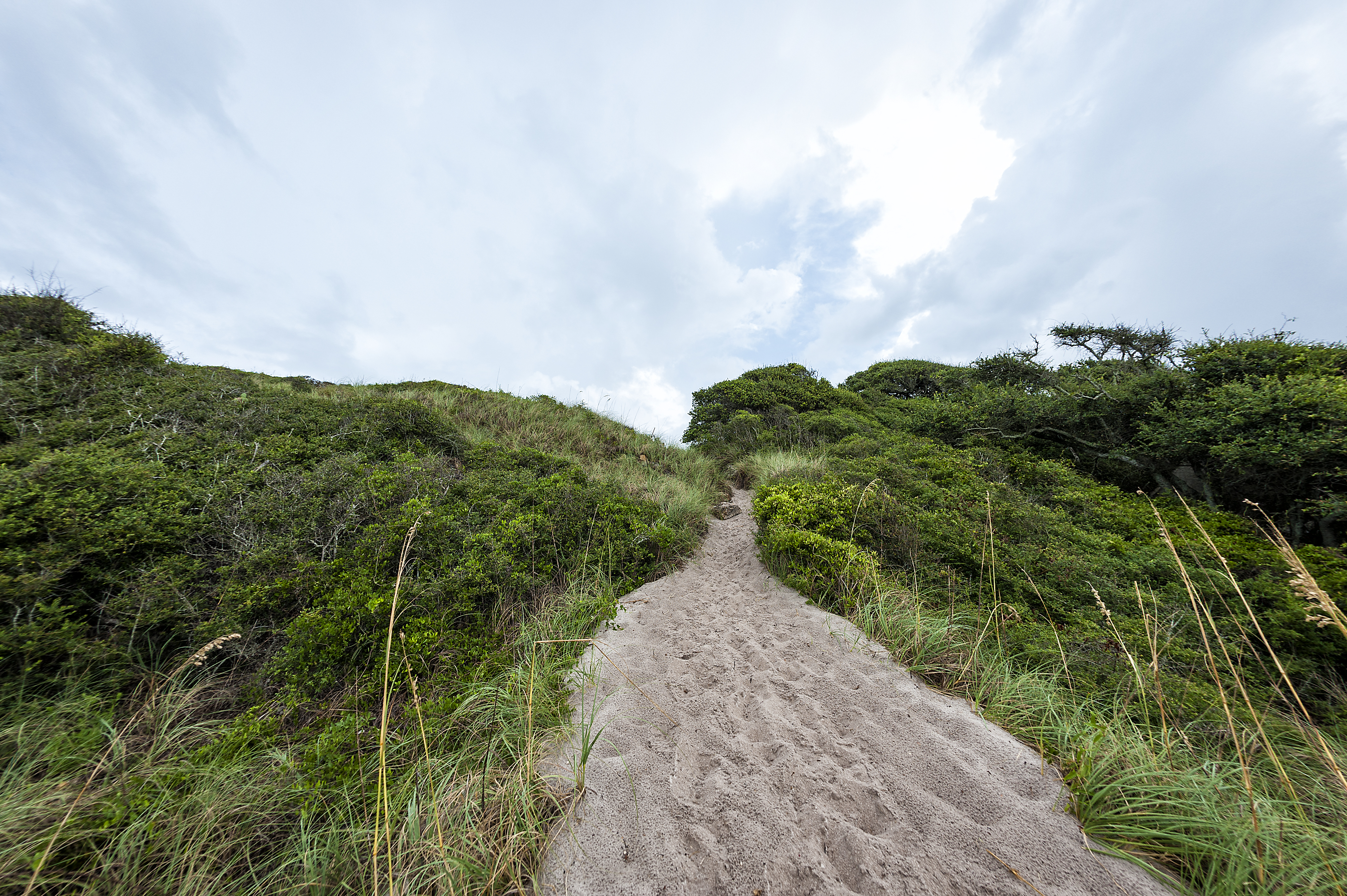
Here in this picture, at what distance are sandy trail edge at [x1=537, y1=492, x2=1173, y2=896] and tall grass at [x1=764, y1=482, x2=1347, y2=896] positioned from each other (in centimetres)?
17

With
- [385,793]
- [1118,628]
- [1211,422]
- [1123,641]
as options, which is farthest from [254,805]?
[1211,422]

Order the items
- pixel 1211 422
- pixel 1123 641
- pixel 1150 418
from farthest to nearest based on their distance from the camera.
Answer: pixel 1150 418
pixel 1211 422
pixel 1123 641

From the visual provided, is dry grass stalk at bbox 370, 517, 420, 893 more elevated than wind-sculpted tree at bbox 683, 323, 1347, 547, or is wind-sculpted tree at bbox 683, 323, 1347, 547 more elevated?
wind-sculpted tree at bbox 683, 323, 1347, 547

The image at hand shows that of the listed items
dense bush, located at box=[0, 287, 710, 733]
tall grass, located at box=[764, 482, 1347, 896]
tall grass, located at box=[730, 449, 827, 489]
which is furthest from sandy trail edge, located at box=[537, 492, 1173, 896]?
tall grass, located at box=[730, 449, 827, 489]

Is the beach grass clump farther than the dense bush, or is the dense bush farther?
the dense bush

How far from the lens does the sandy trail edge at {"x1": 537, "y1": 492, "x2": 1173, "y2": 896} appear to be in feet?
6.08

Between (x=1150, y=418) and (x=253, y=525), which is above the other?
(x=1150, y=418)

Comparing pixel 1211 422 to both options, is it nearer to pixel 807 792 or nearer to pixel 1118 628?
pixel 1118 628

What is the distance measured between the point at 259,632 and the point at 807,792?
3.94m

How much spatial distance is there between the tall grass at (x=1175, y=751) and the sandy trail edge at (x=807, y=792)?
166mm

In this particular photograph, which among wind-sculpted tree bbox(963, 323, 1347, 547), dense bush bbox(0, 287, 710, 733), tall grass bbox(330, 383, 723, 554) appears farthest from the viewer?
tall grass bbox(330, 383, 723, 554)

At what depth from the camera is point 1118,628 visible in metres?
3.74

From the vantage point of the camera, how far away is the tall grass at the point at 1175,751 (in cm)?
171

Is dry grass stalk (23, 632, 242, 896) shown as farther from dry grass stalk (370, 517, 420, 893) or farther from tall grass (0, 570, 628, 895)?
dry grass stalk (370, 517, 420, 893)
